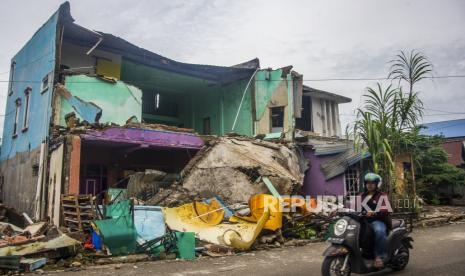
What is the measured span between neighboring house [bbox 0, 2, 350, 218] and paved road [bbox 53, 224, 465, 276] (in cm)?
562

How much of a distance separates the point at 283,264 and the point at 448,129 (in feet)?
96.4

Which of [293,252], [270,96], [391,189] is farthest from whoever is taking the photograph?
[270,96]

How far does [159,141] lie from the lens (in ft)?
46.9

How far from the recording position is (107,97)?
1467cm

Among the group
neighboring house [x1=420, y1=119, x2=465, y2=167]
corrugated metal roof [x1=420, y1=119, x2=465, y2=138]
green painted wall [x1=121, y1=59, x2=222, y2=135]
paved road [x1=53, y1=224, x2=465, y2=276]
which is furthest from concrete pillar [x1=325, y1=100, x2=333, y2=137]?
paved road [x1=53, y1=224, x2=465, y2=276]

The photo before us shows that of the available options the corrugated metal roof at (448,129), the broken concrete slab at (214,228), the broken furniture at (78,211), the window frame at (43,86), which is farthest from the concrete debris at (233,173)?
the corrugated metal roof at (448,129)

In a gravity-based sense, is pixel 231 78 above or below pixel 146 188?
above

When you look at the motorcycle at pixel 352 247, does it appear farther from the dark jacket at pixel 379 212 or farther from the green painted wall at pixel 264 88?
the green painted wall at pixel 264 88

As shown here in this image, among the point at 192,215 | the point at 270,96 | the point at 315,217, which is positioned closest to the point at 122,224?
the point at 192,215

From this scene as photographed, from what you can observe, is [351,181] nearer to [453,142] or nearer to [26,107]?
[26,107]

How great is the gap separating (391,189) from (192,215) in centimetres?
626

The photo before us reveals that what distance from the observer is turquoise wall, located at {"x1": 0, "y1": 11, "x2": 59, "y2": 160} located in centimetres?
1433

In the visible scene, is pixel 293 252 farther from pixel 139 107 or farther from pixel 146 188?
pixel 139 107

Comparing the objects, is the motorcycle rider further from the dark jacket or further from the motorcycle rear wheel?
the motorcycle rear wheel
